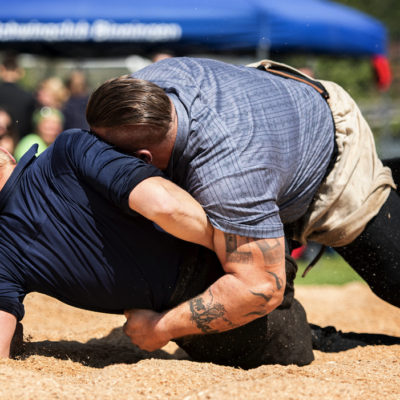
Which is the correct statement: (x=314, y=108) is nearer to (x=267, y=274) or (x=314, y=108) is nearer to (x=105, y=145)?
(x=267, y=274)

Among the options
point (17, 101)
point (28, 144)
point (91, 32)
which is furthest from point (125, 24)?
point (28, 144)

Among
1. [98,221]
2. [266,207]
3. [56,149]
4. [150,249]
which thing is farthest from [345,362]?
[56,149]

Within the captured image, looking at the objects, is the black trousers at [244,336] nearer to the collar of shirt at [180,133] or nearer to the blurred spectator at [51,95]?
the collar of shirt at [180,133]

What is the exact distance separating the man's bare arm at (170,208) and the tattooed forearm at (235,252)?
0.29 ft

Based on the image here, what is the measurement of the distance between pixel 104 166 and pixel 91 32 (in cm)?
628

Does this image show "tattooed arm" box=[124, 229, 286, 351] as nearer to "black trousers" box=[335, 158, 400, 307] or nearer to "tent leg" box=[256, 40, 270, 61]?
"black trousers" box=[335, 158, 400, 307]

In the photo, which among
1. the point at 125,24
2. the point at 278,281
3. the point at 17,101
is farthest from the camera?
the point at 125,24

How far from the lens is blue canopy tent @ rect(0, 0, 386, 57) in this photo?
7059 mm

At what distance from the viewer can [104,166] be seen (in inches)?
75.4

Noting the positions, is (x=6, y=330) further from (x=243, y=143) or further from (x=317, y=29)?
(x=317, y=29)

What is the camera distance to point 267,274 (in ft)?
6.68

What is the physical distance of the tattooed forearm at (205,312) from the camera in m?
2.11

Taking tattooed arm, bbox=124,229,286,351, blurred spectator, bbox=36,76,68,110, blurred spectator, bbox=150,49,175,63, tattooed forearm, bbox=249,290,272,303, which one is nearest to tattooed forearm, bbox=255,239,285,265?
tattooed arm, bbox=124,229,286,351

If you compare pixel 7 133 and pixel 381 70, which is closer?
pixel 7 133
